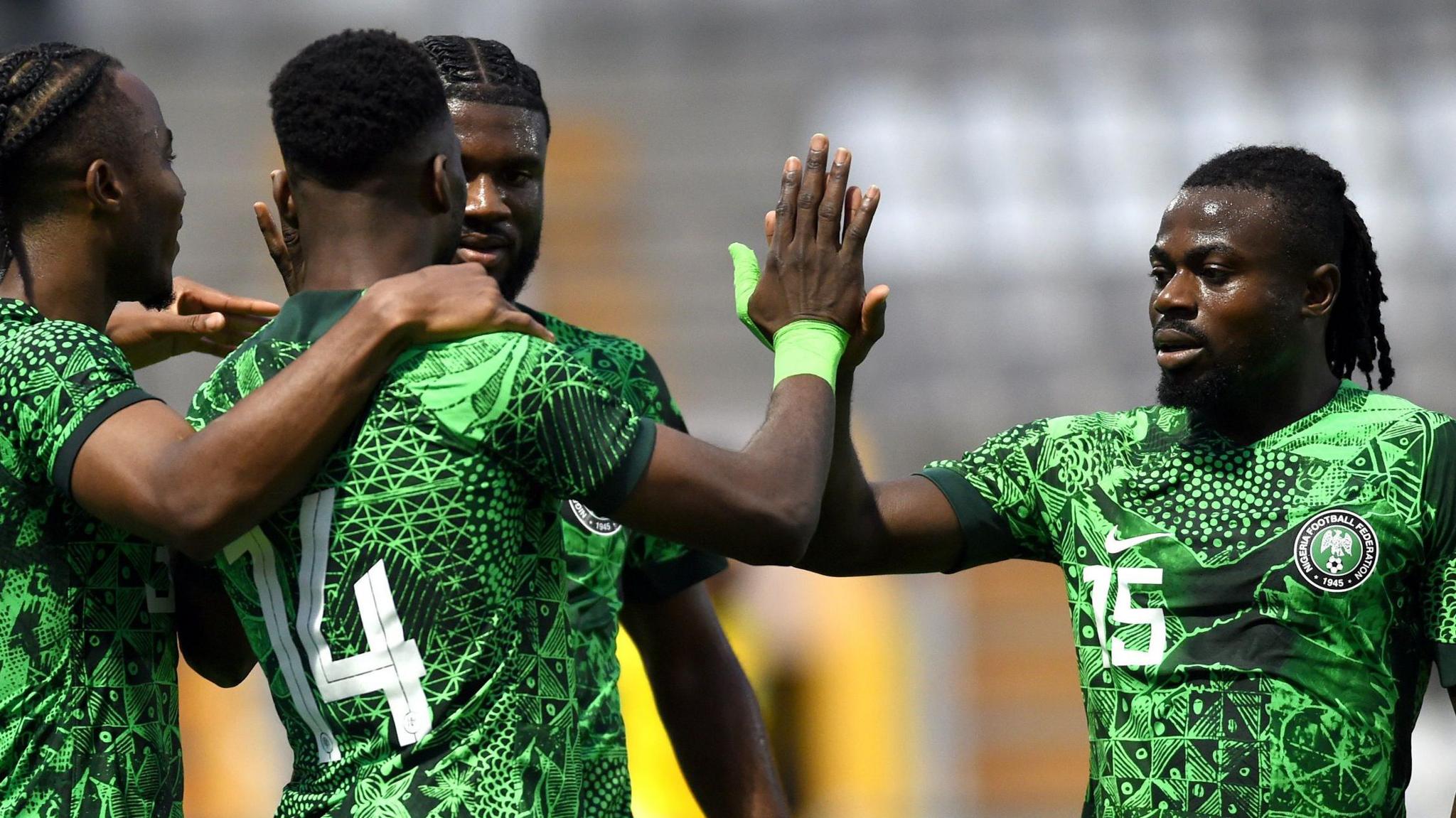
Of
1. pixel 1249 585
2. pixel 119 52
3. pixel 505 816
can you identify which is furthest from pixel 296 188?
pixel 119 52

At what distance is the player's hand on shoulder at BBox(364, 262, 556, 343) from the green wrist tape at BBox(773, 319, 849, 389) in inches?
18.8

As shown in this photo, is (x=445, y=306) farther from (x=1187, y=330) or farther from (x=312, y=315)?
(x=1187, y=330)

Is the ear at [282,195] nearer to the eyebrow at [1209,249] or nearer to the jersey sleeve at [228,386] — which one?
the jersey sleeve at [228,386]

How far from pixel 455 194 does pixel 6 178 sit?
74cm

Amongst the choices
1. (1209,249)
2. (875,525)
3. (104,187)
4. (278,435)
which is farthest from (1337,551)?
(104,187)

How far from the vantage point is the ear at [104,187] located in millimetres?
2654

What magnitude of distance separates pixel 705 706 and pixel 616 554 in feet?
1.28

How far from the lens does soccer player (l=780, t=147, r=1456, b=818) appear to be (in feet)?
9.37

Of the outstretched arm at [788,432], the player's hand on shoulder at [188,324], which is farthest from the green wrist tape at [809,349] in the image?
the player's hand on shoulder at [188,324]

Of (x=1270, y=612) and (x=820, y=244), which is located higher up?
(x=820, y=244)

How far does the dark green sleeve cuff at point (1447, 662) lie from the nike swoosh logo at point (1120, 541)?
47 cm

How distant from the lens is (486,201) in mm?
3281

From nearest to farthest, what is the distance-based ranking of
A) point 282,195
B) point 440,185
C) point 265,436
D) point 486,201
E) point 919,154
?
point 265,436, point 440,185, point 282,195, point 486,201, point 919,154

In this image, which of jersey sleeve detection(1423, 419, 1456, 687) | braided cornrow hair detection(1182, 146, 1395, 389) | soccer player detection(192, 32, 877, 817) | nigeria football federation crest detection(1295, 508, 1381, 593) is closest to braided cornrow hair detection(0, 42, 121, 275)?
soccer player detection(192, 32, 877, 817)
